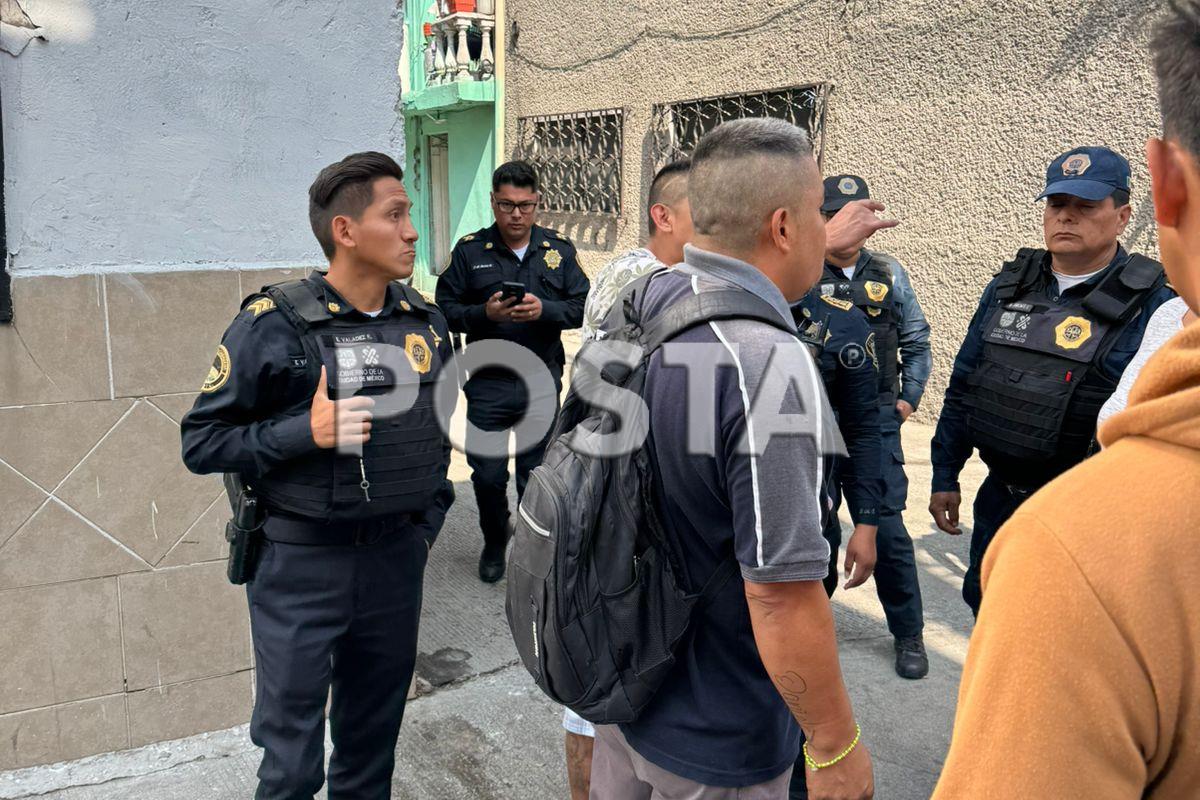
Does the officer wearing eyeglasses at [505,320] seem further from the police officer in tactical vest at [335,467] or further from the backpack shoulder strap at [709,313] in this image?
the backpack shoulder strap at [709,313]

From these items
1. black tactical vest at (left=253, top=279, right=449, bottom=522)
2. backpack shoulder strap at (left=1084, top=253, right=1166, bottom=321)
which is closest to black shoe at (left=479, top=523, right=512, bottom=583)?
black tactical vest at (left=253, top=279, right=449, bottom=522)

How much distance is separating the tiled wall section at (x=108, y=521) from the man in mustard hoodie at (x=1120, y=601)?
2733mm

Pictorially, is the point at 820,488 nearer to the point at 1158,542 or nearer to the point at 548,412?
the point at 1158,542

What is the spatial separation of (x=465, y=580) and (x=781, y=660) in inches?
129

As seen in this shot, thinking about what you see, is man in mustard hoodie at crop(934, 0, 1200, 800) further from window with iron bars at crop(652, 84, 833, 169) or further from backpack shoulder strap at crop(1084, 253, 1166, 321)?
window with iron bars at crop(652, 84, 833, 169)

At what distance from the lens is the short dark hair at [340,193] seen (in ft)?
8.30

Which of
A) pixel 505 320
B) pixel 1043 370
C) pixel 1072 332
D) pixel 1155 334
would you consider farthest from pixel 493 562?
pixel 1155 334

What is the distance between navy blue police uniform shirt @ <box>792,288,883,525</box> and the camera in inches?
113

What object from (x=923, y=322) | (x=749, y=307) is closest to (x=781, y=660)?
(x=749, y=307)

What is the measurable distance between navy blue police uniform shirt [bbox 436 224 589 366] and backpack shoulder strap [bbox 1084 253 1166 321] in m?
2.54

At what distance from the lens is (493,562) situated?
4.73 metres

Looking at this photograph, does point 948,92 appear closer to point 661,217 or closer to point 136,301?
point 661,217

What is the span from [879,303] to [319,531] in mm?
2441

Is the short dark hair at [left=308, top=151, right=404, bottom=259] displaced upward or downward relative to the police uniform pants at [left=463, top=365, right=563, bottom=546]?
upward
